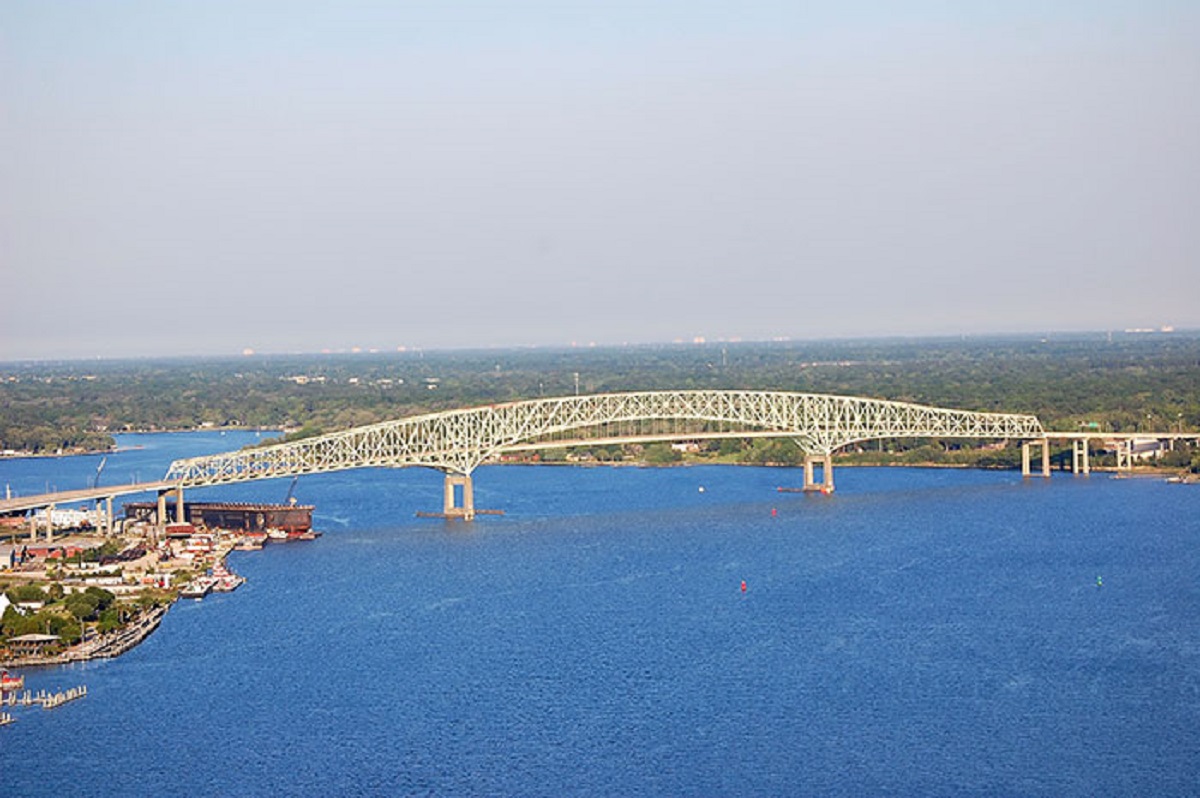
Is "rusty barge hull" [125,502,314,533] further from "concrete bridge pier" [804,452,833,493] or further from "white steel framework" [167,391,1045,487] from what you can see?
"concrete bridge pier" [804,452,833,493]

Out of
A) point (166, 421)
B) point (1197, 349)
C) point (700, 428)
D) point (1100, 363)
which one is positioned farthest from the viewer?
point (1197, 349)

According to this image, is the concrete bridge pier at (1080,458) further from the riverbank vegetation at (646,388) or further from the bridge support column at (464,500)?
the bridge support column at (464,500)

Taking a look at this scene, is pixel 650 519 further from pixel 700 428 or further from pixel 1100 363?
pixel 1100 363

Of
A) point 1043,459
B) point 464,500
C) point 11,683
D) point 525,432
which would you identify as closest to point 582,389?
point 1043,459

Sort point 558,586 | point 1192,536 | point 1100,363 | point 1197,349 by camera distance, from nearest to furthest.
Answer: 1. point 558,586
2. point 1192,536
3. point 1100,363
4. point 1197,349

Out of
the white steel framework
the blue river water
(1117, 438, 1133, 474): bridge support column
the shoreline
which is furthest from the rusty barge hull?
(1117, 438, 1133, 474): bridge support column

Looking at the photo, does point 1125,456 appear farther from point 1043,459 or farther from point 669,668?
point 669,668

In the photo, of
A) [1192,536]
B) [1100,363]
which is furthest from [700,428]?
[1100,363]

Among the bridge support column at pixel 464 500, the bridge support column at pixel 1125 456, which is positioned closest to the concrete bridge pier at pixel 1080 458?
the bridge support column at pixel 1125 456
